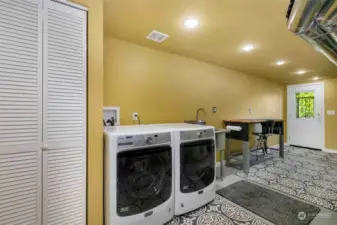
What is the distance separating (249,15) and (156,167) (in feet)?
6.10

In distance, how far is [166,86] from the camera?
292cm

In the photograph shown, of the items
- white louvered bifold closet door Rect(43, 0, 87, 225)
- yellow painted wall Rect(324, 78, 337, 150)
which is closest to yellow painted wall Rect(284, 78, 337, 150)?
yellow painted wall Rect(324, 78, 337, 150)

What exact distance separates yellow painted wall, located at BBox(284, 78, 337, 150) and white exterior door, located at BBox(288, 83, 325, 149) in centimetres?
9

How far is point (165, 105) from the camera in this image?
2918 mm

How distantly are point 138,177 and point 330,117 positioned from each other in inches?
234

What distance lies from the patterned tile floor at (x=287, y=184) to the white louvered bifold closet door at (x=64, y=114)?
1.04m

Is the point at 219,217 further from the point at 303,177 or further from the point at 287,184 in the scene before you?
the point at 303,177

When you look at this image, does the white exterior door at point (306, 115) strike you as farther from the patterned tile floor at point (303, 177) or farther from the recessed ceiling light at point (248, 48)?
the recessed ceiling light at point (248, 48)

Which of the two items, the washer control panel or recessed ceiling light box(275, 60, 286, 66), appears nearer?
the washer control panel

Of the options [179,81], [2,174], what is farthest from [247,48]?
[2,174]

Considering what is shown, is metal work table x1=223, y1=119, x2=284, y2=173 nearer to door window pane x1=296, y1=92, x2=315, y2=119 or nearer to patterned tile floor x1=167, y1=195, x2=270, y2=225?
patterned tile floor x1=167, y1=195, x2=270, y2=225

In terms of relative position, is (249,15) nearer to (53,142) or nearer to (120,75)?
(120,75)

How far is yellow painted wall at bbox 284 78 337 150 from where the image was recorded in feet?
15.6

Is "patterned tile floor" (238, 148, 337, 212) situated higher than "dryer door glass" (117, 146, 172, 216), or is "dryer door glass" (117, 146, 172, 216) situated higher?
"dryer door glass" (117, 146, 172, 216)
